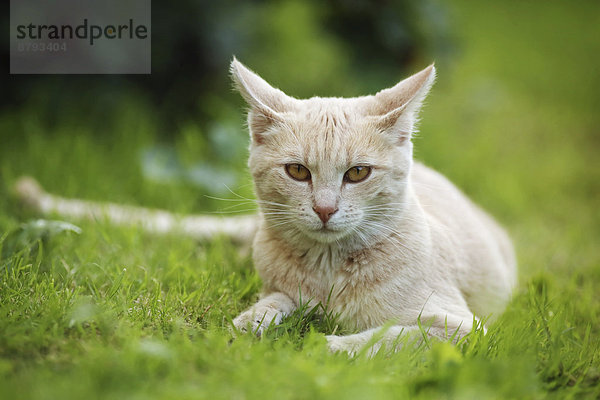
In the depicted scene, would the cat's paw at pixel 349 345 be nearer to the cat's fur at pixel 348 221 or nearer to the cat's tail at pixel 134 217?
the cat's fur at pixel 348 221

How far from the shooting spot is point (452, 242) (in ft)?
9.27

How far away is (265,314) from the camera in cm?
232

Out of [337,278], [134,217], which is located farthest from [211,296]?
[134,217]

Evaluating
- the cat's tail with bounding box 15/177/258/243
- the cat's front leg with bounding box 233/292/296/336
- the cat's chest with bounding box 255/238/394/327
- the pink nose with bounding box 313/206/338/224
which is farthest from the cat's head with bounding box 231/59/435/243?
the cat's tail with bounding box 15/177/258/243

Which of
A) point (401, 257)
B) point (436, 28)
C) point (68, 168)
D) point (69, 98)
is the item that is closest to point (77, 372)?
point (401, 257)

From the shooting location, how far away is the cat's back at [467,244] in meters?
2.84

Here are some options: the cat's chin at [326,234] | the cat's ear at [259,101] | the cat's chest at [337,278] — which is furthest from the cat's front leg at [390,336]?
the cat's ear at [259,101]

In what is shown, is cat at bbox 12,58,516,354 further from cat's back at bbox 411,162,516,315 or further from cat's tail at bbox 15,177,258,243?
cat's tail at bbox 15,177,258,243

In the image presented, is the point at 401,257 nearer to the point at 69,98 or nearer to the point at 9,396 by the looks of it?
the point at 9,396

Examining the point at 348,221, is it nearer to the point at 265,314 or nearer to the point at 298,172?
the point at 298,172

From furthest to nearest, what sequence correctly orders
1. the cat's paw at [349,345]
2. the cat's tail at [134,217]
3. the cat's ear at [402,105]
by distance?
the cat's tail at [134,217]
the cat's ear at [402,105]
the cat's paw at [349,345]

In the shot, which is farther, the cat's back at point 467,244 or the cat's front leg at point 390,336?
the cat's back at point 467,244

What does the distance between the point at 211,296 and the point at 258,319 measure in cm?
44

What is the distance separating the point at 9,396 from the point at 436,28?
Result: 4578 mm
